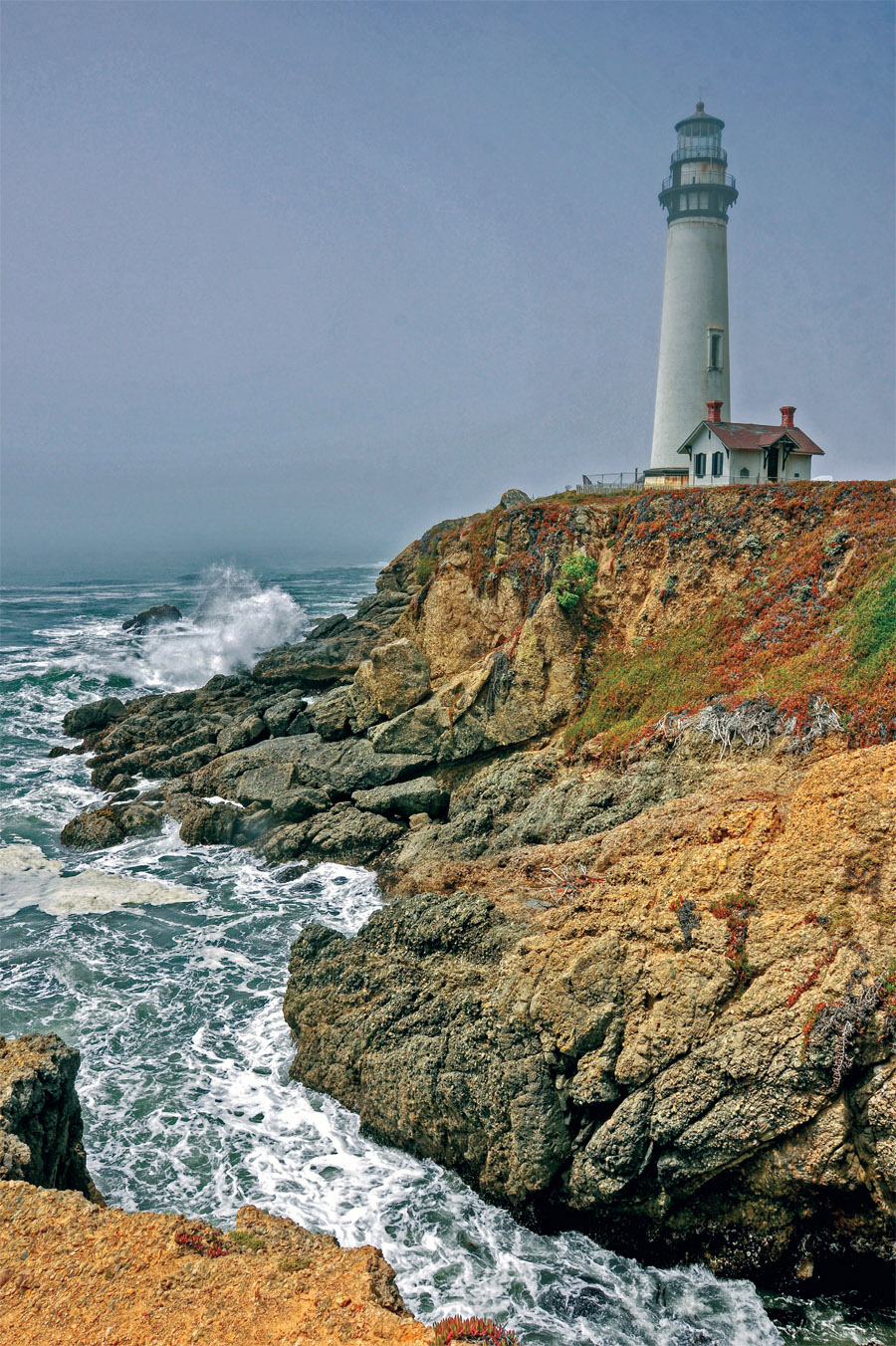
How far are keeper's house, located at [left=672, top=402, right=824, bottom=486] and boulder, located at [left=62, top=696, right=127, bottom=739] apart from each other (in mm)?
22273

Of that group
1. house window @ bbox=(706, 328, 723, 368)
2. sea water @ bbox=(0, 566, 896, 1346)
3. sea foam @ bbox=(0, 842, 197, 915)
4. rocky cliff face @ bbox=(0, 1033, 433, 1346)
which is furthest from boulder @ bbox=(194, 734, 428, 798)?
house window @ bbox=(706, 328, 723, 368)

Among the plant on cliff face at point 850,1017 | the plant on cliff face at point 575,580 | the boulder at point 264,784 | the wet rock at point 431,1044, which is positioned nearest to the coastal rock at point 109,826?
the boulder at point 264,784

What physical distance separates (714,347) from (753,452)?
23.0 ft

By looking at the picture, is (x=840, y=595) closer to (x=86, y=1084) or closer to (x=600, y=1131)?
(x=600, y=1131)

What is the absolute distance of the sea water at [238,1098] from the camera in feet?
25.8

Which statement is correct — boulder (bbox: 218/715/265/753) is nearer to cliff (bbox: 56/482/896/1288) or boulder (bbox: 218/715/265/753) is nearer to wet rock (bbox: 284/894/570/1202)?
cliff (bbox: 56/482/896/1288)

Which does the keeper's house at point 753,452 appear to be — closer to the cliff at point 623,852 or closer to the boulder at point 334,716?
the cliff at point 623,852

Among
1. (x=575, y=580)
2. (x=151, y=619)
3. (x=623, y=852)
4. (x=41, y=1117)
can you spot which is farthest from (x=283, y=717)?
(x=151, y=619)

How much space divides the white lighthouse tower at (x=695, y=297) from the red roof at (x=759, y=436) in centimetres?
A: 354

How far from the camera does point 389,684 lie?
22188mm

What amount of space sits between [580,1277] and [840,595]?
42.4 feet

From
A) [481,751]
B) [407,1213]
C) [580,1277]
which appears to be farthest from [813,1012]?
[481,751]

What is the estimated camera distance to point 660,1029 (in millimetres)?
8789

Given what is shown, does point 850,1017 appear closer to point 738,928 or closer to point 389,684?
point 738,928
